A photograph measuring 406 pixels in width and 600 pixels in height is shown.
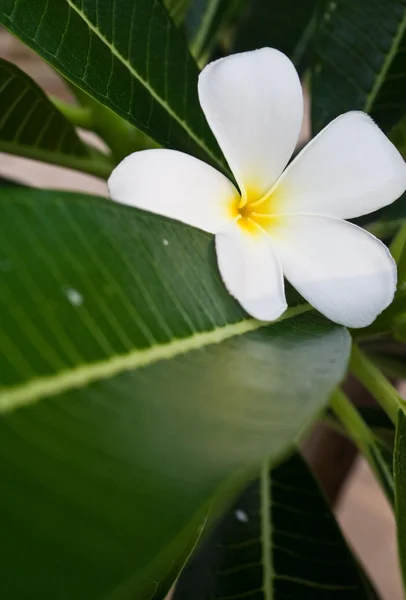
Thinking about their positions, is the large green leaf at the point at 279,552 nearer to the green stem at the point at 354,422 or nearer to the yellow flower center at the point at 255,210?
the green stem at the point at 354,422

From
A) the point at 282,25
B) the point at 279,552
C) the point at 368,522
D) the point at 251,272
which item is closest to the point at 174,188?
the point at 251,272

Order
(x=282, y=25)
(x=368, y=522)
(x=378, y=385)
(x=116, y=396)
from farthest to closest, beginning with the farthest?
(x=368, y=522), (x=282, y=25), (x=378, y=385), (x=116, y=396)

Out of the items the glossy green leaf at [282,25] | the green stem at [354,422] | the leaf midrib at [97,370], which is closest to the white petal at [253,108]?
the leaf midrib at [97,370]

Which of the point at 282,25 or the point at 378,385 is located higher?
the point at 282,25

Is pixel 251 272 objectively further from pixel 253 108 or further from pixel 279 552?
pixel 279 552

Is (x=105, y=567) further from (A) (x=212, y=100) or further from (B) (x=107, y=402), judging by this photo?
(A) (x=212, y=100)

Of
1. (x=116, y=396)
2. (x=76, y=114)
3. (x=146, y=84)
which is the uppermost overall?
(x=76, y=114)
